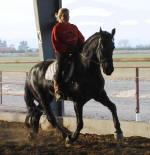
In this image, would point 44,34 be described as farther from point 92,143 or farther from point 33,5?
point 92,143

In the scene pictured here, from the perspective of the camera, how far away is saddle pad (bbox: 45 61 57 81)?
599cm

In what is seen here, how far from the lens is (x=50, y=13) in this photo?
7.51 metres

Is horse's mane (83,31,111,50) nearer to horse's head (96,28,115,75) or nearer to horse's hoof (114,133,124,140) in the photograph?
horse's head (96,28,115,75)

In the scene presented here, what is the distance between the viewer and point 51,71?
6074 millimetres

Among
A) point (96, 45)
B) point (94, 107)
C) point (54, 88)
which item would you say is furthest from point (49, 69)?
point (94, 107)

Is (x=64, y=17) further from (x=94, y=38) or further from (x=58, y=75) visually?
(x=58, y=75)

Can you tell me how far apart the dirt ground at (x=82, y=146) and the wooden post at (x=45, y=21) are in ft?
5.67

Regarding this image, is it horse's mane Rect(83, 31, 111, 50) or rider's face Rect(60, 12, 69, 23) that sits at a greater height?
rider's face Rect(60, 12, 69, 23)

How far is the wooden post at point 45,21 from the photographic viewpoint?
24.1 ft

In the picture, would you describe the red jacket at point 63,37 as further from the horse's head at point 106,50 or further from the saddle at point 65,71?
the horse's head at point 106,50

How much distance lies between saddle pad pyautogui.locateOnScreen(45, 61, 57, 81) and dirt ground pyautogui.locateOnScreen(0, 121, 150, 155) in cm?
109

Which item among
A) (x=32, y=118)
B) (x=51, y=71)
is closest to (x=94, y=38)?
(x=51, y=71)

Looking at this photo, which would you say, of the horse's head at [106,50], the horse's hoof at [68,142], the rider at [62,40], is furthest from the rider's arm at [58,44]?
the horse's hoof at [68,142]

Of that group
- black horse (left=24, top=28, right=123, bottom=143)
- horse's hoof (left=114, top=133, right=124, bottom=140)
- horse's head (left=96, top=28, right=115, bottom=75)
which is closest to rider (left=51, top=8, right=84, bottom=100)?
black horse (left=24, top=28, right=123, bottom=143)
